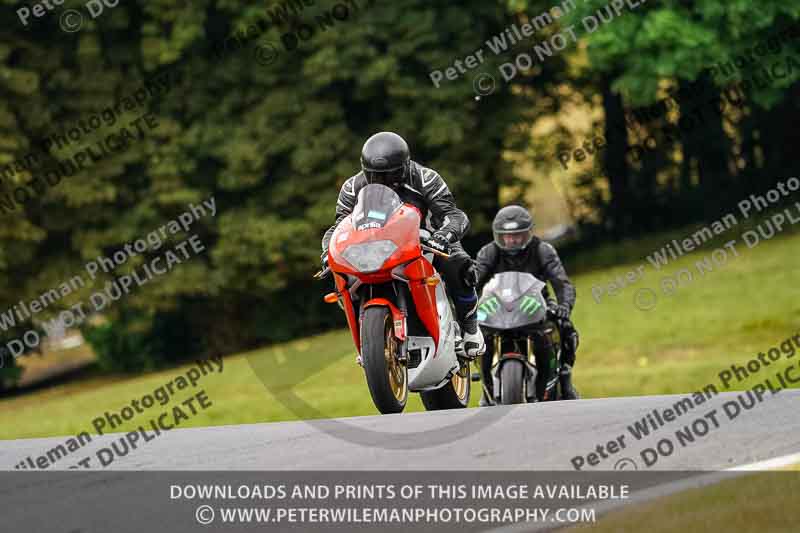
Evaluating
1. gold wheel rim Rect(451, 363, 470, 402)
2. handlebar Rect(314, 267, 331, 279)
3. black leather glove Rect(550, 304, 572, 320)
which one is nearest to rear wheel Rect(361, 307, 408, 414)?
handlebar Rect(314, 267, 331, 279)

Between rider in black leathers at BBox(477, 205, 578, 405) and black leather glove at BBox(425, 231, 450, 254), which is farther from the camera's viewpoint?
rider in black leathers at BBox(477, 205, 578, 405)

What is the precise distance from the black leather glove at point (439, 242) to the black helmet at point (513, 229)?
1.71 metres

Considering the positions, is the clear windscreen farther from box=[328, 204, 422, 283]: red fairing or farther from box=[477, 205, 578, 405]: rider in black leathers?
box=[477, 205, 578, 405]: rider in black leathers

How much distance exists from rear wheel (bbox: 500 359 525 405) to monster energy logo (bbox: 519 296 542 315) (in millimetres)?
427

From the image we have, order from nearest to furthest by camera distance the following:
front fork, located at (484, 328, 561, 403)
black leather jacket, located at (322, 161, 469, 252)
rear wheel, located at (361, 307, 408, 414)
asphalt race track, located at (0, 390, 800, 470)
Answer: asphalt race track, located at (0, 390, 800, 470), rear wheel, located at (361, 307, 408, 414), black leather jacket, located at (322, 161, 469, 252), front fork, located at (484, 328, 561, 403)

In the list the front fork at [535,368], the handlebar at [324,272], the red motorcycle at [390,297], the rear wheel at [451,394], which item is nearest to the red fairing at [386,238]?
the red motorcycle at [390,297]

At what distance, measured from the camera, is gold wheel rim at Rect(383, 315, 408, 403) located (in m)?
8.80

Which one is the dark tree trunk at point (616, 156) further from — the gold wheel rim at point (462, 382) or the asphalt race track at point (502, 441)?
the asphalt race track at point (502, 441)

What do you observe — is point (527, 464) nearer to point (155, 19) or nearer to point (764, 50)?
point (764, 50)

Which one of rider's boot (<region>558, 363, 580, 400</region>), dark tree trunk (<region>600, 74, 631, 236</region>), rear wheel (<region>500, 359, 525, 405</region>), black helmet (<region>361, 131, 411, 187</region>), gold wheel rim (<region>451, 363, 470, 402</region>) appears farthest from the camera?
dark tree trunk (<region>600, 74, 631, 236</region>)

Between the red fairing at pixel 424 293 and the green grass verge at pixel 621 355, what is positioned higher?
the red fairing at pixel 424 293

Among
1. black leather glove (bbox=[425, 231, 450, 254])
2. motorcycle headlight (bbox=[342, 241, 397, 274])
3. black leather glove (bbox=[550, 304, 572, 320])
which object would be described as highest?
motorcycle headlight (bbox=[342, 241, 397, 274])

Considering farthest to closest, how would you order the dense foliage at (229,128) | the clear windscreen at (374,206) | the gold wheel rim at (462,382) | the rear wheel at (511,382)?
the dense foliage at (229,128) < the gold wheel rim at (462,382) < the rear wheel at (511,382) < the clear windscreen at (374,206)

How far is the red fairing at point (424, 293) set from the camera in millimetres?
8930
